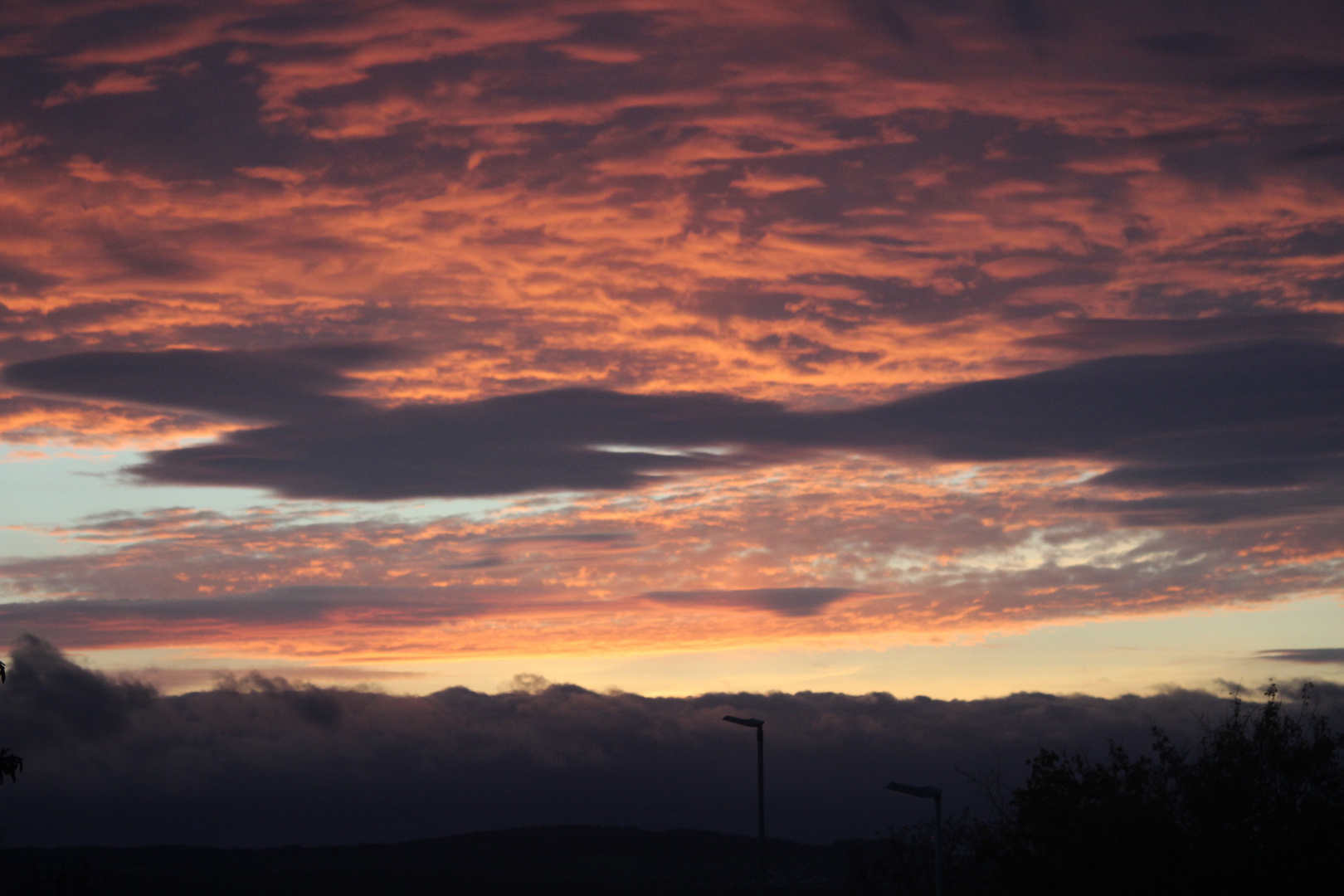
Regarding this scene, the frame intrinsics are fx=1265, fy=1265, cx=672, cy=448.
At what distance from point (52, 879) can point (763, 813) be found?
33.2 m

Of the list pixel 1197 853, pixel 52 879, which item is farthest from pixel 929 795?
pixel 52 879

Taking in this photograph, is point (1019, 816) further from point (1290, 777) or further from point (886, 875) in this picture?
point (886, 875)

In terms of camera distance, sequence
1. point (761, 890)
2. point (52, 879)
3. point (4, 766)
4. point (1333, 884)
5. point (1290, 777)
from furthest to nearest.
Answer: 1. point (52, 879)
2. point (761, 890)
3. point (1290, 777)
4. point (1333, 884)
5. point (4, 766)

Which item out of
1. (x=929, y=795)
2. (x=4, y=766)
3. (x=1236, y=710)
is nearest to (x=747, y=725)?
(x=929, y=795)

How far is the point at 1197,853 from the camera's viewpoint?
130ft

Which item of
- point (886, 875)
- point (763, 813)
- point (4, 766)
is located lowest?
point (886, 875)

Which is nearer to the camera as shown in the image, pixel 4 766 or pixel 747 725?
pixel 4 766

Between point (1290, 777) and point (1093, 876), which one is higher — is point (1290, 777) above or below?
above

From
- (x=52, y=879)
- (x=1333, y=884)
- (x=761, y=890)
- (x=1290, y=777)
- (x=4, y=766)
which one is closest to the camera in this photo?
(x=4, y=766)

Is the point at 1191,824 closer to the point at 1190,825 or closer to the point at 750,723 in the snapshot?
the point at 1190,825

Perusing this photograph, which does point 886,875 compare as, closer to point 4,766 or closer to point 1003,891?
point 1003,891

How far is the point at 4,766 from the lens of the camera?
58.3 feet

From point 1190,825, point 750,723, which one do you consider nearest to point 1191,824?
point 1190,825

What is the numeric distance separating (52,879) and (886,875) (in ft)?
124
